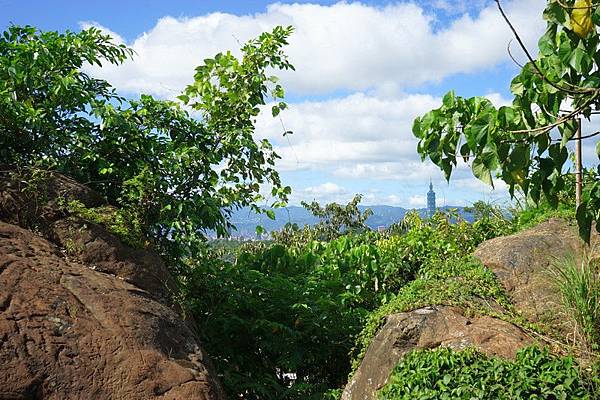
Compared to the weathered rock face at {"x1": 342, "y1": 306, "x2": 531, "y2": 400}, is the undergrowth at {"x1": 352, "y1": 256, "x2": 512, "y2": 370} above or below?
above

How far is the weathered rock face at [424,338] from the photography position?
5512 millimetres

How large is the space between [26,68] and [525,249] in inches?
204

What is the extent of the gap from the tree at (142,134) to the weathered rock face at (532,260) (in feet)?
7.69

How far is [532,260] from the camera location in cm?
708

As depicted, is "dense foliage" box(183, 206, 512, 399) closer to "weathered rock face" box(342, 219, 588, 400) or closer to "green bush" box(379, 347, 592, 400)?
"weathered rock face" box(342, 219, 588, 400)

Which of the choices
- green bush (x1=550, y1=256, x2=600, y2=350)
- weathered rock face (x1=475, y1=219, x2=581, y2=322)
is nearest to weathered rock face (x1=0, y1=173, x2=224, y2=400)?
green bush (x1=550, y1=256, x2=600, y2=350)

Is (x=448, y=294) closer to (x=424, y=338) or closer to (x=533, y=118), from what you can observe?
(x=424, y=338)

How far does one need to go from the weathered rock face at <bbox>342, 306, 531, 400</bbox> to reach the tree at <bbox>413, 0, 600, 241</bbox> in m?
2.61

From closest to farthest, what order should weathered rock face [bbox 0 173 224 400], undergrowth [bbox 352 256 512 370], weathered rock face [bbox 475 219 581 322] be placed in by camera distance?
weathered rock face [bbox 0 173 224 400] < undergrowth [bbox 352 256 512 370] < weathered rock face [bbox 475 219 581 322]

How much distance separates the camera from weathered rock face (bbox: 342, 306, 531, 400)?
18.1 feet

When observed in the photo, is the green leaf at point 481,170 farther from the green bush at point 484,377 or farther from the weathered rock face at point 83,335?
the green bush at point 484,377

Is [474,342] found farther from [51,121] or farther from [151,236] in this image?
[51,121]

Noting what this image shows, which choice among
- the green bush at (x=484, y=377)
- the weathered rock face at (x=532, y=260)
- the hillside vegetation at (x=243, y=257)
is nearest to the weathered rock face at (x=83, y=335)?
the hillside vegetation at (x=243, y=257)

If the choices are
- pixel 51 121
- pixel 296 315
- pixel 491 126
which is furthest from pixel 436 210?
pixel 491 126
